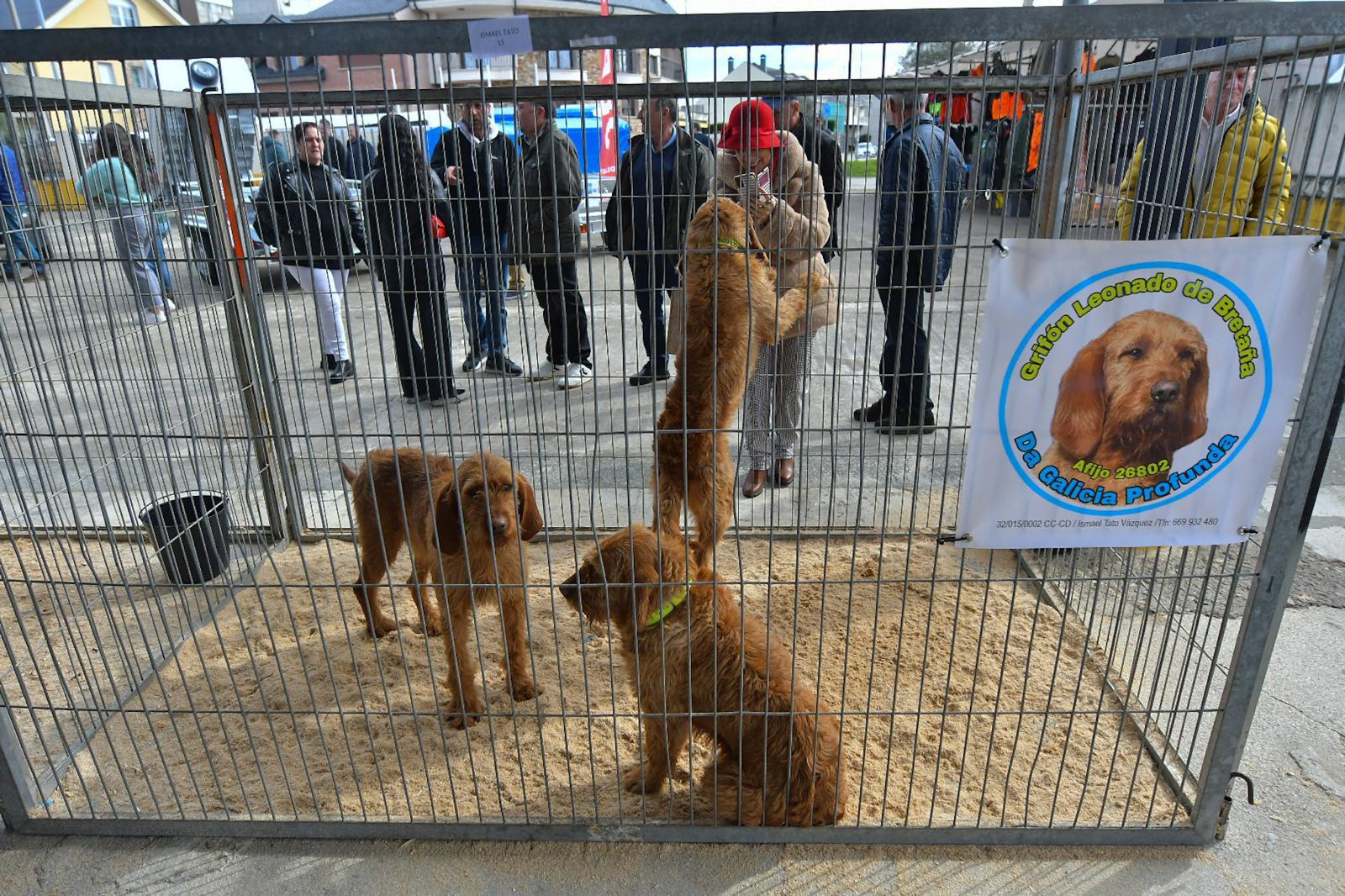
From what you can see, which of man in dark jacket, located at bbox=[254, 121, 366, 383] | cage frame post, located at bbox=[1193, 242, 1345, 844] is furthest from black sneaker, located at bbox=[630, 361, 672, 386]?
cage frame post, located at bbox=[1193, 242, 1345, 844]

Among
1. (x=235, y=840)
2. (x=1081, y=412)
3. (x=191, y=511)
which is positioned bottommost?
(x=235, y=840)

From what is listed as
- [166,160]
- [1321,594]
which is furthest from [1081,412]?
[166,160]

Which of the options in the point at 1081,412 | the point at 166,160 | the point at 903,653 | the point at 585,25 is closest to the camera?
the point at 585,25

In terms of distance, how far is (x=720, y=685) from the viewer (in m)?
2.64

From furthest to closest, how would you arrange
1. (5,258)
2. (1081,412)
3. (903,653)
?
(903,653)
(5,258)
(1081,412)

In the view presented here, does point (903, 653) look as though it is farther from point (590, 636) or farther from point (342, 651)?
point (342, 651)

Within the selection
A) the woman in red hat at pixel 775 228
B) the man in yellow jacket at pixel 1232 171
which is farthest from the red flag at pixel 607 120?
the man in yellow jacket at pixel 1232 171

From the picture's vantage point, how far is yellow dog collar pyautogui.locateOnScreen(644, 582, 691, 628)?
268cm

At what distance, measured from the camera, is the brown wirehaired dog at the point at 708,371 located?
145 inches

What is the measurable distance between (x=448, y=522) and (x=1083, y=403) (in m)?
2.19

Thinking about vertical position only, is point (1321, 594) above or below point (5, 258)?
below

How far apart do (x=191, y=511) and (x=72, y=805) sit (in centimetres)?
173

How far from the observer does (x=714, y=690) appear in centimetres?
264

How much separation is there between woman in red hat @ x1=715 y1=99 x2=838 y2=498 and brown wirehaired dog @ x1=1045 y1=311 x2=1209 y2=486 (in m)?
1.15
